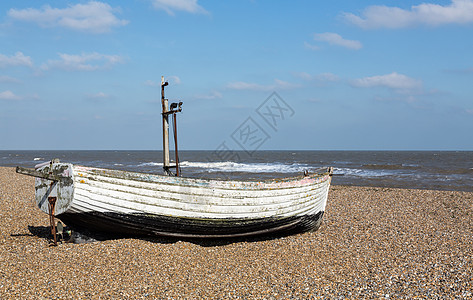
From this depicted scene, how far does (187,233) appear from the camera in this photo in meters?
8.62

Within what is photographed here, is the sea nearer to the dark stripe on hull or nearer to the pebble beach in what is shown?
the pebble beach

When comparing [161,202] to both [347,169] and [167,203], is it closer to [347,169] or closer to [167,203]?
[167,203]

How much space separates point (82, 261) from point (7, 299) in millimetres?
1696

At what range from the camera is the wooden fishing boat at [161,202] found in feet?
24.9

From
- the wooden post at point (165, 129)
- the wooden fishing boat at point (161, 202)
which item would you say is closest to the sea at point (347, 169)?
the wooden fishing boat at point (161, 202)

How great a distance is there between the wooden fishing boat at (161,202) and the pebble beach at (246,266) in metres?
0.44

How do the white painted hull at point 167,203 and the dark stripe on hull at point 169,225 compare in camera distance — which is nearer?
the white painted hull at point 167,203

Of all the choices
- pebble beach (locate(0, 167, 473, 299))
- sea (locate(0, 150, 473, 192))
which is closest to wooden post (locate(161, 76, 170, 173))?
pebble beach (locate(0, 167, 473, 299))

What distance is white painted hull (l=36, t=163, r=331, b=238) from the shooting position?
7605mm

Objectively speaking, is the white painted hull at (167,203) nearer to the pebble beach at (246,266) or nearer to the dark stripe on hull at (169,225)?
the dark stripe on hull at (169,225)

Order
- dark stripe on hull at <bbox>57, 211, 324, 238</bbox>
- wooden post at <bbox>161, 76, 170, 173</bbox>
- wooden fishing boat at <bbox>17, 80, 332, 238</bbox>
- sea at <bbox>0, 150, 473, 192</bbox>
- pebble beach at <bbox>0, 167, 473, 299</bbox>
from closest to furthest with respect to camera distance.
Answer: pebble beach at <bbox>0, 167, 473, 299</bbox>
wooden fishing boat at <bbox>17, 80, 332, 238</bbox>
dark stripe on hull at <bbox>57, 211, 324, 238</bbox>
wooden post at <bbox>161, 76, 170, 173</bbox>
sea at <bbox>0, 150, 473, 192</bbox>

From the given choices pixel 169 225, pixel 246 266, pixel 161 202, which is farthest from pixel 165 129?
pixel 246 266

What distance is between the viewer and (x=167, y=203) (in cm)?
813

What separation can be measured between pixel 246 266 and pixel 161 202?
2.33m
